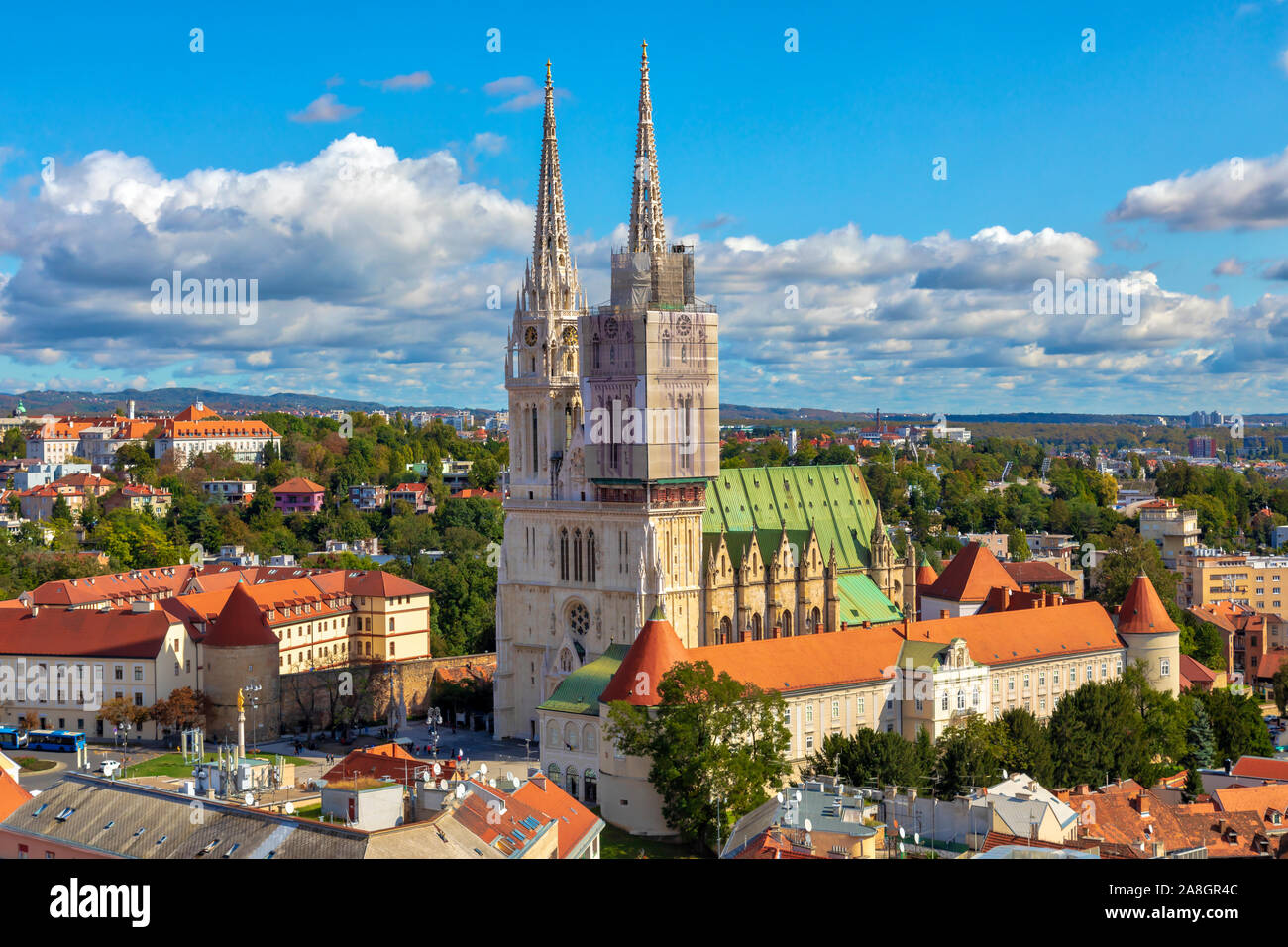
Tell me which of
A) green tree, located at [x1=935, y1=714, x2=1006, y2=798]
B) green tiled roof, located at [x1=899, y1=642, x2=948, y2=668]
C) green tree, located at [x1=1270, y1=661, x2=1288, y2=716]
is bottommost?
green tree, located at [x1=1270, y1=661, x2=1288, y2=716]

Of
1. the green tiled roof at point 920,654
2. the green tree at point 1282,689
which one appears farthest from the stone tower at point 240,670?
the green tree at point 1282,689

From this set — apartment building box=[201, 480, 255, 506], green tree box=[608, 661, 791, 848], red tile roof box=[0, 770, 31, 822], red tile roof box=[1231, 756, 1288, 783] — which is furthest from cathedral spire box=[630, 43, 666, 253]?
apartment building box=[201, 480, 255, 506]

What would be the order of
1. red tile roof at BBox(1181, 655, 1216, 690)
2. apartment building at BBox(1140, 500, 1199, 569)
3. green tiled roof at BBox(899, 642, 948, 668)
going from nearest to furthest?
1. green tiled roof at BBox(899, 642, 948, 668)
2. red tile roof at BBox(1181, 655, 1216, 690)
3. apartment building at BBox(1140, 500, 1199, 569)

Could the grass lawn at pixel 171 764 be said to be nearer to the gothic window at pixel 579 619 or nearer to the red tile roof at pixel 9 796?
the gothic window at pixel 579 619

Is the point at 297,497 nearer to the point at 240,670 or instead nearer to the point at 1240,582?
the point at 1240,582

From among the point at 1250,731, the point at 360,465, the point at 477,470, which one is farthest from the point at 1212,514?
the point at 1250,731

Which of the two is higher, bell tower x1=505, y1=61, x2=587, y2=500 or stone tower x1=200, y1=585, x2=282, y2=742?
bell tower x1=505, y1=61, x2=587, y2=500

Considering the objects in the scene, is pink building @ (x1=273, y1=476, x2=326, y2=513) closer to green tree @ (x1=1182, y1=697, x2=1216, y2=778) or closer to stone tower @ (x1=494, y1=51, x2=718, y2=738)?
stone tower @ (x1=494, y1=51, x2=718, y2=738)

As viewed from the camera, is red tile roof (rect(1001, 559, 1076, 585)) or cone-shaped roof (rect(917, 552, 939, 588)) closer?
cone-shaped roof (rect(917, 552, 939, 588))

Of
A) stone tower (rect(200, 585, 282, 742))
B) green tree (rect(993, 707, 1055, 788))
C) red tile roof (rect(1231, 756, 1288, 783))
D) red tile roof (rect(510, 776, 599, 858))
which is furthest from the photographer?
stone tower (rect(200, 585, 282, 742))
